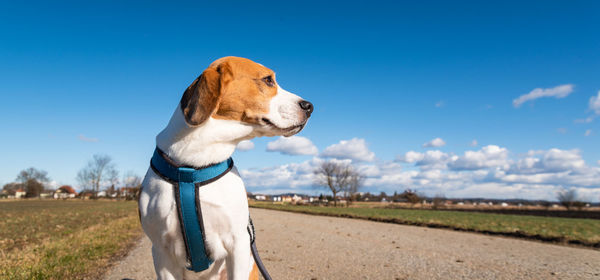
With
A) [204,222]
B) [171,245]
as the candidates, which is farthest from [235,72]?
[171,245]

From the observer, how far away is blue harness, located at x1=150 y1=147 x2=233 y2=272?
2373 millimetres

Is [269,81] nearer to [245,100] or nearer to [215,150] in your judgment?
[245,100]

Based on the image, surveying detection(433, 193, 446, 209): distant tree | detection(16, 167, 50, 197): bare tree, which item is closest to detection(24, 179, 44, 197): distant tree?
detection(16, 167, 50, 197): bare tree

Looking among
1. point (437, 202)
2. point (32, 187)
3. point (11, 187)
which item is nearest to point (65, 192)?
point (11, 187)

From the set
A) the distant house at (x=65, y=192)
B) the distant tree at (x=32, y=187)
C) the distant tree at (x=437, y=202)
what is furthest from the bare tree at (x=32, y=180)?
the distant tree at (x=437, y=202)

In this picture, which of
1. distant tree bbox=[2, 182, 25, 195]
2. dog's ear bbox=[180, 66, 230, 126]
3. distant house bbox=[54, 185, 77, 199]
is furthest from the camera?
distant house bbox=[54, 185, 77, 199]

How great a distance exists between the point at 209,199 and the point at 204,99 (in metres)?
0.69

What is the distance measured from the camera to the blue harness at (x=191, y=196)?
7.79 feet

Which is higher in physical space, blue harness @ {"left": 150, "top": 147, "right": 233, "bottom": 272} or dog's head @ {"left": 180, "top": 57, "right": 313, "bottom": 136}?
dog's head @ {"left": 180, "top": 57, "right": 313, "bottom": 136}

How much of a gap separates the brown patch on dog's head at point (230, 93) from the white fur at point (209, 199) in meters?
0.07

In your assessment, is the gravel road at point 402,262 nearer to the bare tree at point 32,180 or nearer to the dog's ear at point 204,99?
the dog's ear at point 204,99

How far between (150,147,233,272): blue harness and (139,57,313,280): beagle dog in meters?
0.04

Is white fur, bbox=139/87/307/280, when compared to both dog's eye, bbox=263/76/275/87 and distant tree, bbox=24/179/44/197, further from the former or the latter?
distant tree, bbox=24/179/44/197

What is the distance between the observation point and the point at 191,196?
2.40 metres
